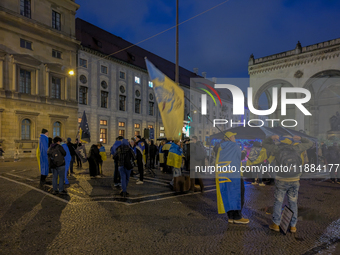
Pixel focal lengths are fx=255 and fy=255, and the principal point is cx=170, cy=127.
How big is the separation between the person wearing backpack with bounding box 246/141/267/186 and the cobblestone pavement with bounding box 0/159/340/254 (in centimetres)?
115

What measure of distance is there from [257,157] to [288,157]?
12.7 ft

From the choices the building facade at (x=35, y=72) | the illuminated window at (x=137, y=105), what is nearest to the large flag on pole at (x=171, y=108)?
the building facade at (x=35, y=72)

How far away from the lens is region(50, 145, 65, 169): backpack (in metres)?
7.65

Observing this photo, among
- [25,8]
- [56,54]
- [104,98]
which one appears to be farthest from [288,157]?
[104,98]

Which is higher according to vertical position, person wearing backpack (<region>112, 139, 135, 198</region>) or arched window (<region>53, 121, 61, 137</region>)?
arched window (<region>53, 121, 61, 137</region>)

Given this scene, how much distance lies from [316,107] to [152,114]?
23111 mm

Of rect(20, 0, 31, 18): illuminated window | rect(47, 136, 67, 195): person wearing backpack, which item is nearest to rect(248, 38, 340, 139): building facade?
rect(20, 0, 31, 18): illuminated window

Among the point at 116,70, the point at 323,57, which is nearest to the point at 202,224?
the point at 323,57

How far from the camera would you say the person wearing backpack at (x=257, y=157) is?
7.87 metres

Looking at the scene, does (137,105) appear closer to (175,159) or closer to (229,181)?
(175,159)

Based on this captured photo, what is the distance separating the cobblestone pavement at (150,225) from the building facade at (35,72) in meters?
18.4

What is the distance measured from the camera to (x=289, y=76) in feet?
96.6

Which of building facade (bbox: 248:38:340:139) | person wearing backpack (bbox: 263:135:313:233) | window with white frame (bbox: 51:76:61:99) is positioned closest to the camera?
person wearing backpack (bbox: 263:135:313:233)

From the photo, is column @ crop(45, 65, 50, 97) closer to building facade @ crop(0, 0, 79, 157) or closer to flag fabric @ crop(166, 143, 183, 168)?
building facade @ crop(0, 0, 79, 157)
